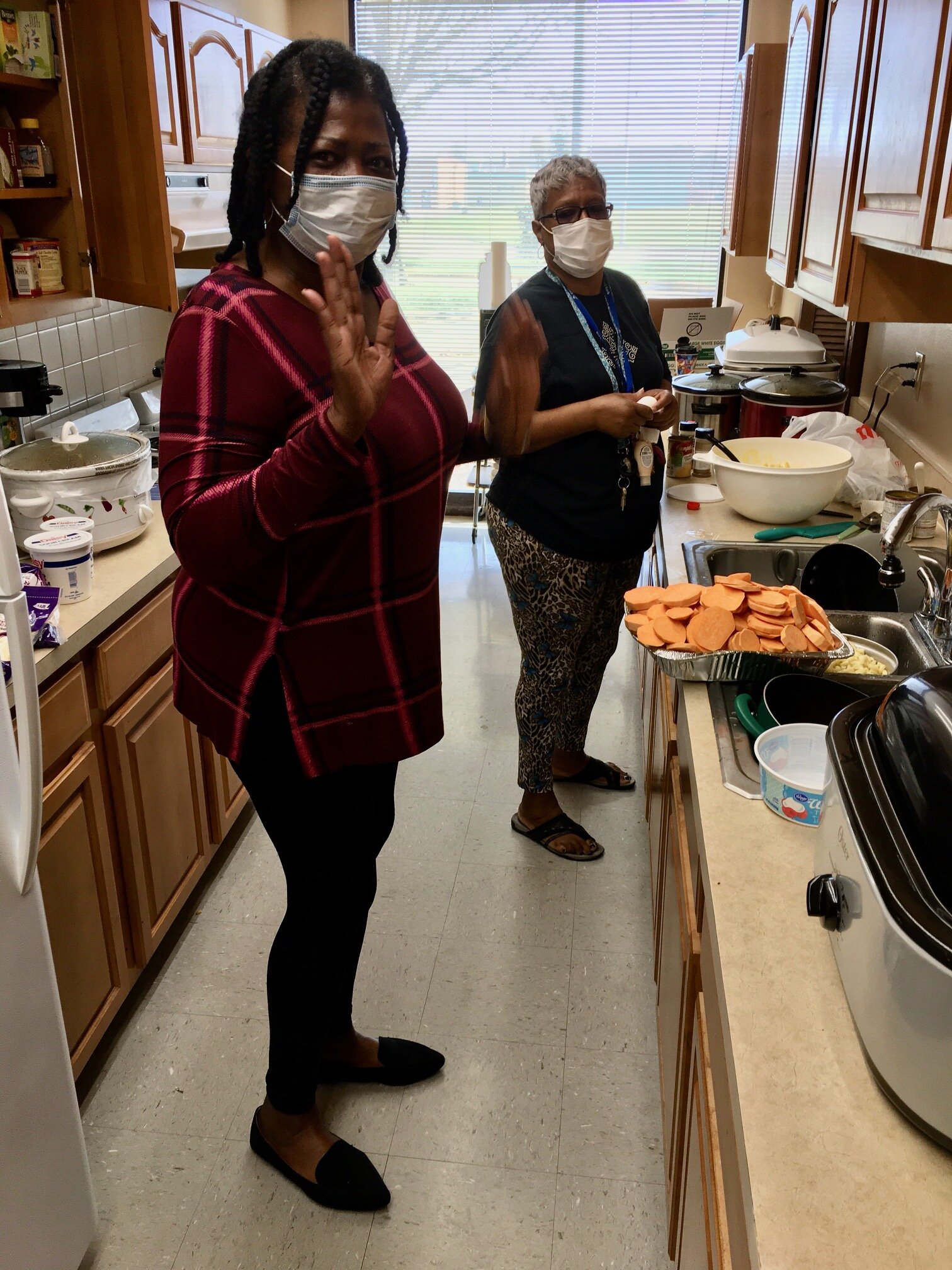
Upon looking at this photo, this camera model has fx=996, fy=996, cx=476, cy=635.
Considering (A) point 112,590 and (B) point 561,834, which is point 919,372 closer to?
(B) point 561,834

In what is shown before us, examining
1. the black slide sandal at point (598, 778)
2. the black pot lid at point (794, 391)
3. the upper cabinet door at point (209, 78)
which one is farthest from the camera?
the upper cabinet door at point (209, 78)

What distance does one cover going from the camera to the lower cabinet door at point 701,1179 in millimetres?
887

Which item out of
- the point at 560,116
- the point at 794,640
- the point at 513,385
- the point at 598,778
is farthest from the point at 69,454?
the point at 560,116

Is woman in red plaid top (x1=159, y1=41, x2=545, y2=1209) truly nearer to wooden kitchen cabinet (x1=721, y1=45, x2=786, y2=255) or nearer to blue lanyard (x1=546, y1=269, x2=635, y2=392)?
blue lanyard (x1=546, y1=269, x2=635, y2=392)

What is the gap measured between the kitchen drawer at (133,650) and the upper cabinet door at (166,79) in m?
1.36

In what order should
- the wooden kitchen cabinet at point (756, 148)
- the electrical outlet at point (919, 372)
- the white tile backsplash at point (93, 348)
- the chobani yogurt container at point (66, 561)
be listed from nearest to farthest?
1. the chobani yogurt container at point (66, 561)
2. the electrical outlet at point (919, 372)
3. the white tile backsplash at point (93, 348)
4. the wooden kitchen cabinet at point (756, 148)

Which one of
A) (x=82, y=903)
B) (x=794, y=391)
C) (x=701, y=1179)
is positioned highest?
(x=794, y=391)

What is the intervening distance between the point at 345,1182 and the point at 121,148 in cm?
212

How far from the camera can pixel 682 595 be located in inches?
55.7

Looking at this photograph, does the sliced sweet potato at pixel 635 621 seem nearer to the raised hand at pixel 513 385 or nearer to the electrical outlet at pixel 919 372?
the raised hand at pixel 513 385

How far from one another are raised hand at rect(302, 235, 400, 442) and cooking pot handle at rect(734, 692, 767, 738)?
0.62m

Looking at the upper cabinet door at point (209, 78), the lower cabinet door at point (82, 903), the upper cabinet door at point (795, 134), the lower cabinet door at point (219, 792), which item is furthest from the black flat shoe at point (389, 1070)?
the upper cabinet door at point (209, 78)

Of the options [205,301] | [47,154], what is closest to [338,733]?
[205,301]

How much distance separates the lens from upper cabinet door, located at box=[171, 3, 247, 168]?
9.07ft
